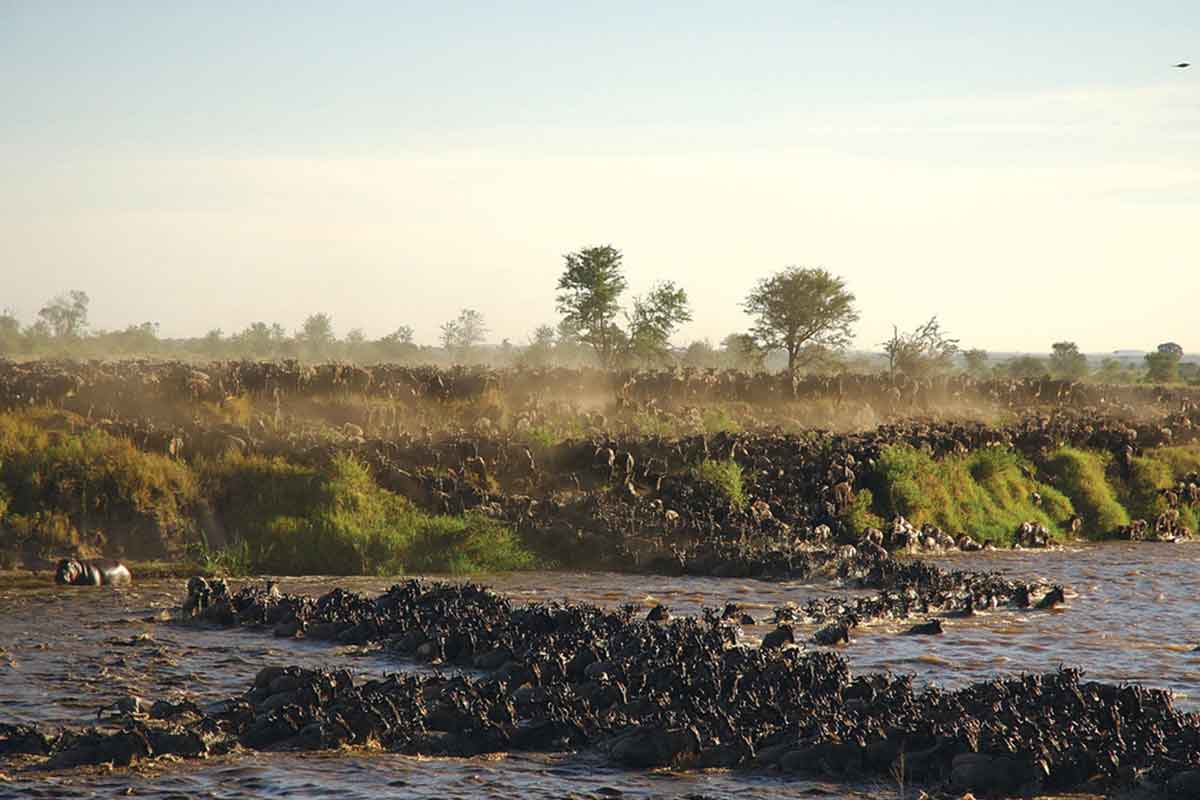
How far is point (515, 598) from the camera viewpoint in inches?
912

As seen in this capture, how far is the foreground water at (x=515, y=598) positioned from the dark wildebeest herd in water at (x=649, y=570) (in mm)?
504

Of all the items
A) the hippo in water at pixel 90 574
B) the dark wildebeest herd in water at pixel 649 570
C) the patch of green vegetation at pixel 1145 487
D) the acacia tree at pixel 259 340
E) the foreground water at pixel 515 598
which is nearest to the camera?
the foreground water at pixel 515 598

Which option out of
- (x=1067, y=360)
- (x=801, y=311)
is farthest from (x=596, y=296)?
(x=1067, y=360)

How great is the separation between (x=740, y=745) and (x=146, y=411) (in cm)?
2076

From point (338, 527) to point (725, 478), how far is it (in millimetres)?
8894

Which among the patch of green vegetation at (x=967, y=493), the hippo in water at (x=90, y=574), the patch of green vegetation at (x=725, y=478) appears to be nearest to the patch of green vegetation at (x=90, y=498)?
the hippo in water at (x=90, y=574)

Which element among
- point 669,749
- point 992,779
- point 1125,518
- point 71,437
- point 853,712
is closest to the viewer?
point 992,779

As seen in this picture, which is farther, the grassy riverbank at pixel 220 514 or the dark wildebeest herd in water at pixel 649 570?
the grassy riverbank at pixel 220 514

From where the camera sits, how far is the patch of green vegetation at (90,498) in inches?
985

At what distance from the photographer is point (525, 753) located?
1366cm

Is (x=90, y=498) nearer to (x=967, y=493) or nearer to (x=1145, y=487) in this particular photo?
(x=967, y=493)

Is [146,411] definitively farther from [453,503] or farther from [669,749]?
[669,749]

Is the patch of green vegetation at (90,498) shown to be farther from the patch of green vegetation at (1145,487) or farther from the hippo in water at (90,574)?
the patch of green vegetation at (1145,487)

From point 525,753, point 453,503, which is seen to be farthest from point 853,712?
point 453,503
